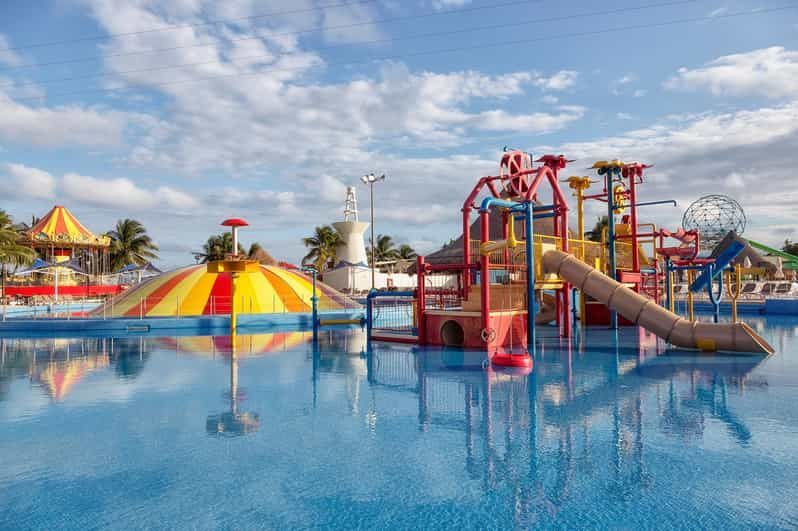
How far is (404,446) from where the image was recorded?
8.70m

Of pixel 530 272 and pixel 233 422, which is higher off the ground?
pixel 530 272

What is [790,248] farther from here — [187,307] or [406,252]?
[187,307]

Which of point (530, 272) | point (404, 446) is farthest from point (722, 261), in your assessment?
point (404, 446)

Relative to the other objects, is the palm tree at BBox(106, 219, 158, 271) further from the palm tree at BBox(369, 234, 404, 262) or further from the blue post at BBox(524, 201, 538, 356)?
the blue post at BBox(524, 201, 538, 356)

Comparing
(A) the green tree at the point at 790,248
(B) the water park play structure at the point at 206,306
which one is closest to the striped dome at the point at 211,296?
(B) the water park play structure at the point at 206,306

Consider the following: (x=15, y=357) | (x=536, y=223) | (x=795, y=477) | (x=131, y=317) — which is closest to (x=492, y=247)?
(x=795, y=477)

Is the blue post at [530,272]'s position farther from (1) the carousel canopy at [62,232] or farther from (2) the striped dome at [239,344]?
(1) the carousel canopy at [62,232]

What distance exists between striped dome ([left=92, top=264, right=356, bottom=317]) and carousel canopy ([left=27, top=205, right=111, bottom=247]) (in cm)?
3044

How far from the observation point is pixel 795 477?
23.6 feet

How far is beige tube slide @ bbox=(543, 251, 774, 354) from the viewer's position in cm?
1761

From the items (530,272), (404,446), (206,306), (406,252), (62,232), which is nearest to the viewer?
(404,446)

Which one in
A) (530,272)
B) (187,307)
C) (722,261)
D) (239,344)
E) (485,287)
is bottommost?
(239,344)

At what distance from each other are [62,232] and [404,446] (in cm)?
6201

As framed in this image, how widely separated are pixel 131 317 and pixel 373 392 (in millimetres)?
20723
